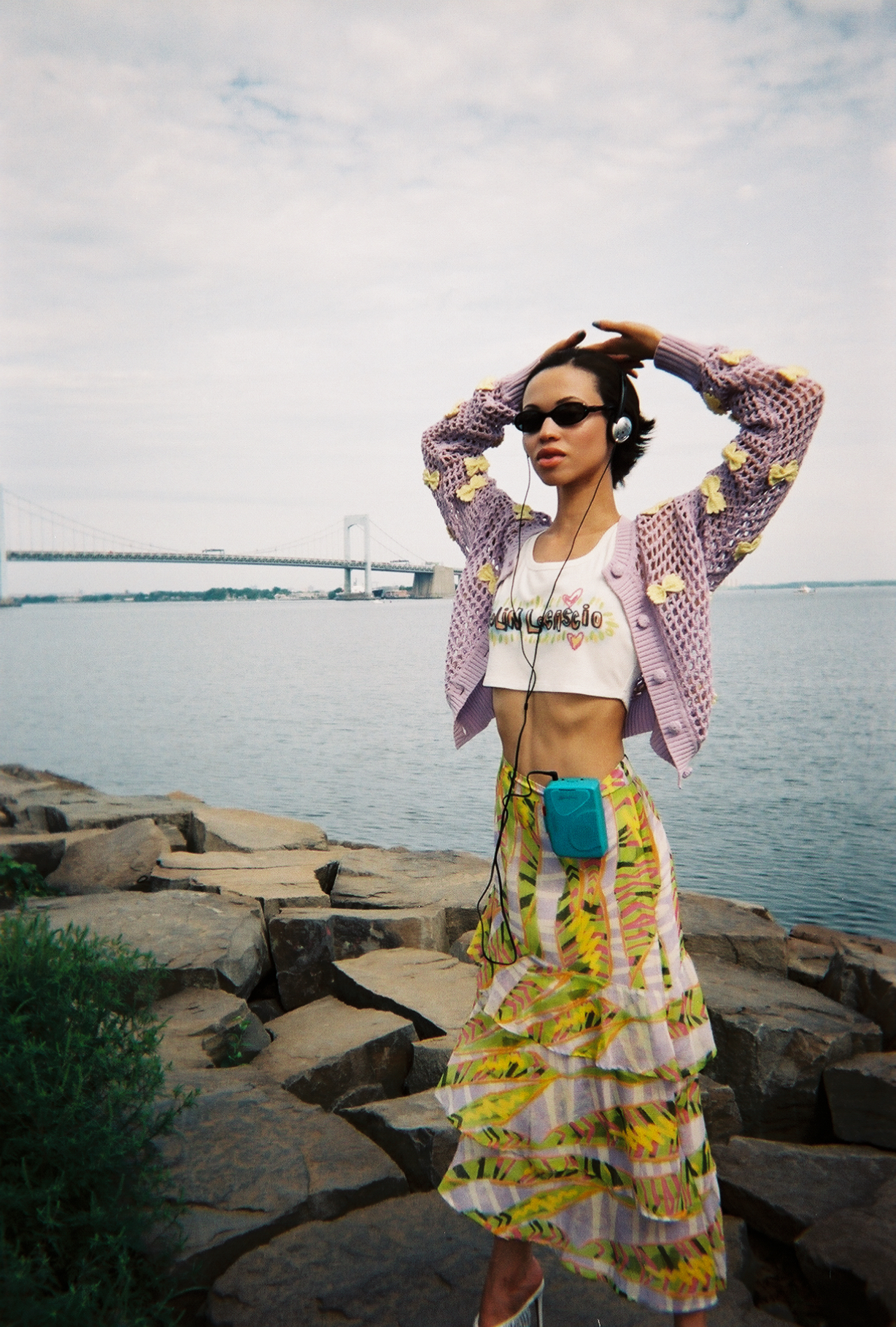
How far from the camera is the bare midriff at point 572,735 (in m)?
1.65

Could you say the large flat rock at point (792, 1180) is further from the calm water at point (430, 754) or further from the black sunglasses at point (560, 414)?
the calm water at point (430, 754)

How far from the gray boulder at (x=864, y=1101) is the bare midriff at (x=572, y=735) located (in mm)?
1626

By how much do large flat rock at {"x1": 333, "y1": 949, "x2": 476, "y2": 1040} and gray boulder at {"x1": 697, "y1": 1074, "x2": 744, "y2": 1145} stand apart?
67 centimetres

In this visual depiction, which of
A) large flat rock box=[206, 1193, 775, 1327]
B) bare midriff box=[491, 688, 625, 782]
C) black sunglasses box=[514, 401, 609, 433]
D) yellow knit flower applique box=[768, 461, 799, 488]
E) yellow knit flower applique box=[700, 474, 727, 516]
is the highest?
black sunglasses box=[514, 401, 609, 433]

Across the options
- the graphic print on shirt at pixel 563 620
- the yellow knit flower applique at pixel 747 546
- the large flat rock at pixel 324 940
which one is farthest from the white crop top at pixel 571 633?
the large flat rock at pixel 324 940

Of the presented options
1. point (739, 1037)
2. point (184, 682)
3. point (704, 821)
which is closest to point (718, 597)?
point (184, 682)

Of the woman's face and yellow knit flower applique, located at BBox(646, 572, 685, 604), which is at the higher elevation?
A: the woman's face

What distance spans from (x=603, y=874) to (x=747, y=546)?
0.60 m

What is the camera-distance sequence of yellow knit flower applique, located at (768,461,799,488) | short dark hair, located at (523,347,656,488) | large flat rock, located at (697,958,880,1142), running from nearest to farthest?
yellow knit flower applique, located at (768,461,799,488) < short dark hair, located at (523,347,656,488) < large flat rock, located at (697,958,880,1142)

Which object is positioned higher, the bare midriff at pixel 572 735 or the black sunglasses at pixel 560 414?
the black sunglasses at pixel 560 414

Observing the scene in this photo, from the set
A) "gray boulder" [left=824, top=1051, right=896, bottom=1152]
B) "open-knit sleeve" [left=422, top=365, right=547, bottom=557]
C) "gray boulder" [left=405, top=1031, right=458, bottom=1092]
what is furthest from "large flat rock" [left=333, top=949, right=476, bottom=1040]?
"open-knit sleeve" [left=422, top=365, right=547, bottom=557]

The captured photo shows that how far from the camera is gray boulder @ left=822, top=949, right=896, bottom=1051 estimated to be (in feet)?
10.2

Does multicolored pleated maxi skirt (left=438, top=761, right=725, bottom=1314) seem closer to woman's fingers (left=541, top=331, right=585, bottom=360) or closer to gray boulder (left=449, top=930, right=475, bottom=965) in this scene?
woman's fingers (left=541, top=331, right=585, bottom=360)

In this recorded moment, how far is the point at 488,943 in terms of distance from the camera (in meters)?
1.75
